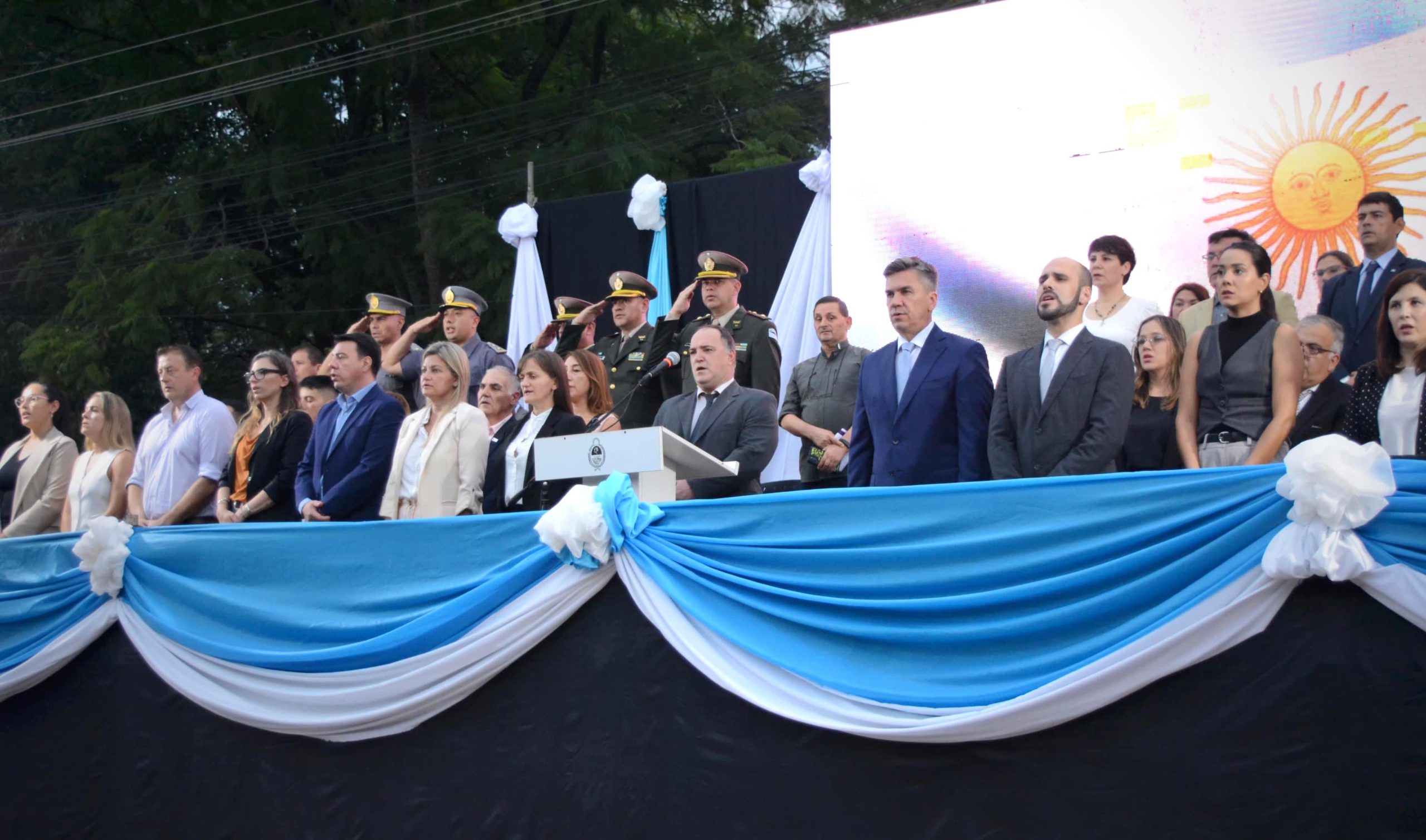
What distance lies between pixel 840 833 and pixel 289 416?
3.56m

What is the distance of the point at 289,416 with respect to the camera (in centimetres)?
582

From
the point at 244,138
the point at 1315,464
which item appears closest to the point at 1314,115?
the point at 1315,464

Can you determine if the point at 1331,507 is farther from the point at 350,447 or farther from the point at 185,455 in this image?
the point at 185,455

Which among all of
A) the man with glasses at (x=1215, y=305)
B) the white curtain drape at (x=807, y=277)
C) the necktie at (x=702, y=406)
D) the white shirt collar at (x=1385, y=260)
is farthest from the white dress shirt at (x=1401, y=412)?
the white curtain drape at (x=807, y=277)

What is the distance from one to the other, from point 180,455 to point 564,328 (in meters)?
2.55

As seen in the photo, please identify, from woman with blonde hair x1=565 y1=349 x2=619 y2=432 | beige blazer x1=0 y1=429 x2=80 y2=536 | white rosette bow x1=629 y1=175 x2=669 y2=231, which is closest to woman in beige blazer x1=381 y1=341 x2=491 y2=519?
woman with blonde hair x1=565 y1=349 x2=619 y2=432

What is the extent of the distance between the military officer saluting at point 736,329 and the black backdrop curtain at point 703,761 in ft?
8.93

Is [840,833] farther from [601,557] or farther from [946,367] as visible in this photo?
[946,367]

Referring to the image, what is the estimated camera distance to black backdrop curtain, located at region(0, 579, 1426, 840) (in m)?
2.70

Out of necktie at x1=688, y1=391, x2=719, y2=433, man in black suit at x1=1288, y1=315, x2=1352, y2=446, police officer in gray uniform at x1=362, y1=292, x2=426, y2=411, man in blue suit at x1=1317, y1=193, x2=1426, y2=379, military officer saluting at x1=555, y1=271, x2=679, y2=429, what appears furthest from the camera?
police officer in gray uniform at x1=362, y1=292, x2=426, y2=411

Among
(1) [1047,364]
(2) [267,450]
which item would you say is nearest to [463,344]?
(2) [267,450]

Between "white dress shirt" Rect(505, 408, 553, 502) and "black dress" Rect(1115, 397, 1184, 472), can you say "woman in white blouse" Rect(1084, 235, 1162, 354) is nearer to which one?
"black dress" Rect(1115, 397, 1184, 472)

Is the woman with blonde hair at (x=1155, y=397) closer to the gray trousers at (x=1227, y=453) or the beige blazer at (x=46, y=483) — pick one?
the gray trousers at (x=1227, y=453)

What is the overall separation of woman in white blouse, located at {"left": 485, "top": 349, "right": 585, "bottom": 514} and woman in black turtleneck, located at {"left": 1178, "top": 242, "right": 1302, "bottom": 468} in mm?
2211
